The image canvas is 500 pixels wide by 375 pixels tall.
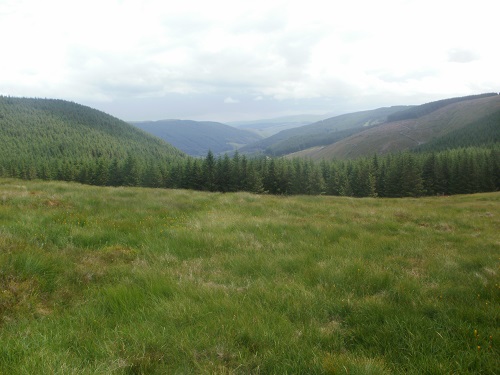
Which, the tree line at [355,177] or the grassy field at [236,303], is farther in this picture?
the tree line at [355,177]

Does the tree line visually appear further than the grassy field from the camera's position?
Yes

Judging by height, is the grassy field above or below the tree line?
above

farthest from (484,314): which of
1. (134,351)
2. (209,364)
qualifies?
(134,351)

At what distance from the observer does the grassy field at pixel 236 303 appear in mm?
3230

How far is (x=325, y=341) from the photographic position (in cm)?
369

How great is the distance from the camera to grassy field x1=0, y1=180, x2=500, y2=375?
127 inches

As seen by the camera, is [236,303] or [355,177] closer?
[236,303]

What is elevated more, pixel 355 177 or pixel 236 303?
pixel 236 303

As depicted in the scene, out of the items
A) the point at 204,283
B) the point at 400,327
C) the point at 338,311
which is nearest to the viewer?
the point at 400,327

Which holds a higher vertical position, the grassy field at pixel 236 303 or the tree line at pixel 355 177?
the grassy field at pixel 236 303

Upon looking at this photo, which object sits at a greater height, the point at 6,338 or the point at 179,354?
the point at 6,338

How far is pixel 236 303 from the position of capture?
4465 millimetres

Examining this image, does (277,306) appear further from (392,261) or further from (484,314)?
(392,261)

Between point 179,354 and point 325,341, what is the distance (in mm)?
1872
